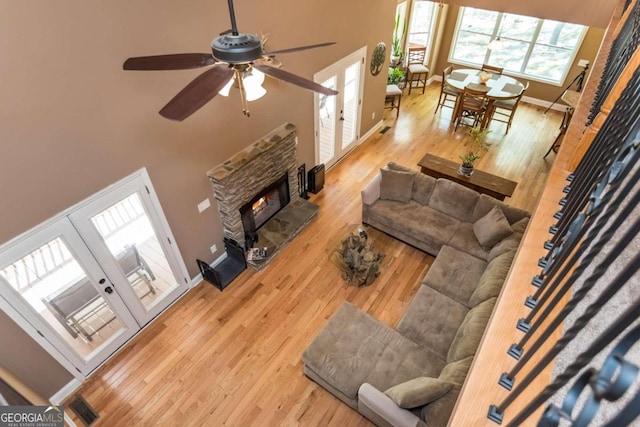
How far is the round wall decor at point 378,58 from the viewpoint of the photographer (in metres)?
6.81

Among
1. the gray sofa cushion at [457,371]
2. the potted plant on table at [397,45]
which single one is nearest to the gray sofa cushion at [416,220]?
the gray sofa cushion at [457,371]

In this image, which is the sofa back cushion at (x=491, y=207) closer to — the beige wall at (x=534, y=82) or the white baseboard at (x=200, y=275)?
the white baseboard at (x=200, y=275)

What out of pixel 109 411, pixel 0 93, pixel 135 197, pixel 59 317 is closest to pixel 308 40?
pixel 135 197

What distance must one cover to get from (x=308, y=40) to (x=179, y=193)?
108 inches

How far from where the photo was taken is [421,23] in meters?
9.14

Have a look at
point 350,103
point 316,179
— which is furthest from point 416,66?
point 316,179

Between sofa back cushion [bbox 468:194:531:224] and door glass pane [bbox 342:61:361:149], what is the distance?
3.06m

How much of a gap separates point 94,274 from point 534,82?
1026 cm

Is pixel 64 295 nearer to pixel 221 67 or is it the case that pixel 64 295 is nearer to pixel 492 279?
pixel 221 67

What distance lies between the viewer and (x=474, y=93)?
→ 7.49m

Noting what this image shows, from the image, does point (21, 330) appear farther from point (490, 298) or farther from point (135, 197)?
point (490, 298)

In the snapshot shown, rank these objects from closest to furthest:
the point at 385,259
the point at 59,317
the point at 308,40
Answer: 1. the point at 59,317
2. the point at 308,40
3. the point at 385,259

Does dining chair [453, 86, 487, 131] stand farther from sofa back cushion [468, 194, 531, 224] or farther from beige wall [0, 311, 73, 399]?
beige wall [0, 311, 73, 399]

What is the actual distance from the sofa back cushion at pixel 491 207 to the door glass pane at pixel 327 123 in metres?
2.92
